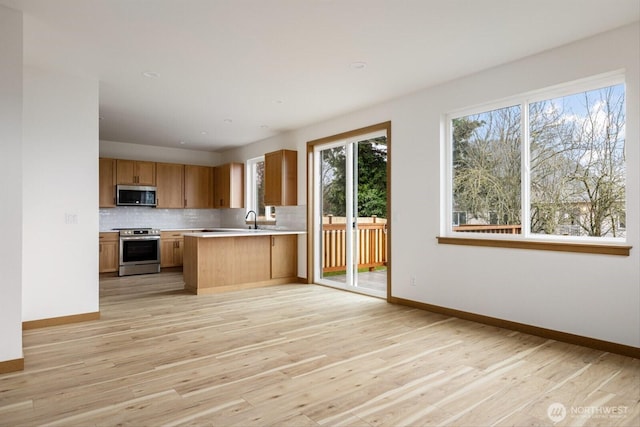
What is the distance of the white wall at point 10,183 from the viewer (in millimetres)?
2812

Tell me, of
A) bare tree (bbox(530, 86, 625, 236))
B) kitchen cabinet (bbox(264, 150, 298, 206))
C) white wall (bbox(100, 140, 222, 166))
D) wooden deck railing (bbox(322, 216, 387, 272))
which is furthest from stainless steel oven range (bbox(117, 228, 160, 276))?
bare tree (bbox(530, 86, 625, 236))

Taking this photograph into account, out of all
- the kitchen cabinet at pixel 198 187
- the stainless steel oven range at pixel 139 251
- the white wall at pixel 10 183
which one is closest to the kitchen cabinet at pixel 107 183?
the stainless steel oven range at pixel 139 251

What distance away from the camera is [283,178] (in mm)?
6641

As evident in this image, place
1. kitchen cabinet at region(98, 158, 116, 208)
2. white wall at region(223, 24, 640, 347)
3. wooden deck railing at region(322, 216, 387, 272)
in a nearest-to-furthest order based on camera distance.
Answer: white wall at region(223, 24, 640, 347)
wooden deck railing at region(322, 216, 387, 272)
kitchen cabinet at region(98, 158, 116, 208)

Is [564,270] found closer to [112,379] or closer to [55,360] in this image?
[112,379]

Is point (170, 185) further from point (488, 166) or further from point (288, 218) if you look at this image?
point (488, 166)

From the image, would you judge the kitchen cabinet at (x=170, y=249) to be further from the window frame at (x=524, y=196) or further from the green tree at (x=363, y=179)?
the window frame at (x=524, y=196)

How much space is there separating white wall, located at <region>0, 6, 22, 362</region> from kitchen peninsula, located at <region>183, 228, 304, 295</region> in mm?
2814

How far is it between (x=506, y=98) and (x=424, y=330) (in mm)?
2391

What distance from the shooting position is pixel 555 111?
3701mm

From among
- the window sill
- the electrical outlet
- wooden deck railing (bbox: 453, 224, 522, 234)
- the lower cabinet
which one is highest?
the electrical outlet

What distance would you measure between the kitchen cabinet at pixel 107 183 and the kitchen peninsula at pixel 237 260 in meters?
2.57

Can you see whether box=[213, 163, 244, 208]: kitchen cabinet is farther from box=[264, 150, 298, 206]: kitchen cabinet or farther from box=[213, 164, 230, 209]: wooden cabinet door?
box=[264, 150, 298, 206]: kitchen cabinet

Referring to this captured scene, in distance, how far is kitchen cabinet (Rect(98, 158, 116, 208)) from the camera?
750 cm
